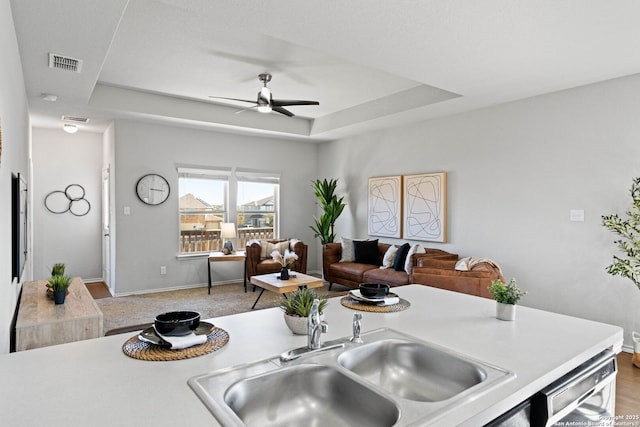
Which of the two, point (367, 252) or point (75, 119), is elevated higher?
point (75, 119)

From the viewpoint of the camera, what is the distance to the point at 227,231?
645 centimetres

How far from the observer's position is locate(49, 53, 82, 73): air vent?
3.18m

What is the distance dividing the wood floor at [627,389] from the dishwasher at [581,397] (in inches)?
54.4

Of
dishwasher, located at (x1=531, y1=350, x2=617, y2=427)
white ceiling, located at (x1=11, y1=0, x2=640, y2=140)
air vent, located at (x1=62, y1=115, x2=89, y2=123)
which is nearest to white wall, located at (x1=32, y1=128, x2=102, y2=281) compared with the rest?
white ceiling, located at (x1=11, y1=0, x2=640, y2=140)

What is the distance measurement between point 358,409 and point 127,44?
152 inches

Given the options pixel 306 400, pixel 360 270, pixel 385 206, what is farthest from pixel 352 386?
pixel 385 206

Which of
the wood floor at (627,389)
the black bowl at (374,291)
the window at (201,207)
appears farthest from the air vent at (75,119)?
the wood floor at (627,389)

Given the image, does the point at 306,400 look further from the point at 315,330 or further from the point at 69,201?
the point at 69,201

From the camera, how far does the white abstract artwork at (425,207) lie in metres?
5.28

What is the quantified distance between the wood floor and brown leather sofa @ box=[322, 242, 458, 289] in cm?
203

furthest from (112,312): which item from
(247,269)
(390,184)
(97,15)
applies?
(390,184)

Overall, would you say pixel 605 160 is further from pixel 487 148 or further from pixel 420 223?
pixel 420 223

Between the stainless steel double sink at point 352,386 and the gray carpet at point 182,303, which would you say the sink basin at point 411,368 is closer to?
the stainless steel double sink at point 352,386

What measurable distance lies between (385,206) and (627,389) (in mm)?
3799
